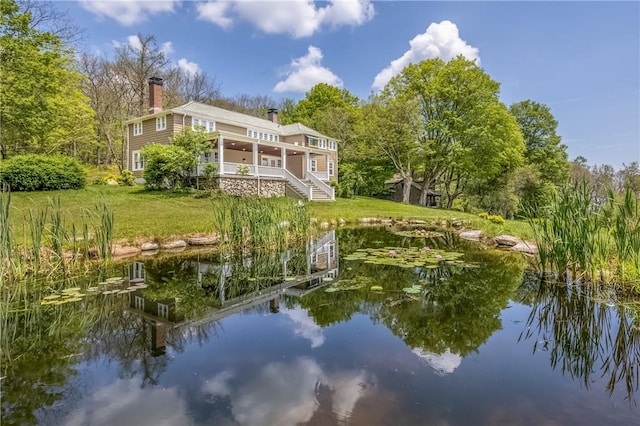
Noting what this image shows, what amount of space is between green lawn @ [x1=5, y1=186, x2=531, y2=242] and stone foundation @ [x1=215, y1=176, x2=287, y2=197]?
2.11 metres

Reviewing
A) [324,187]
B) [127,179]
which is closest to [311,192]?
[324,187]

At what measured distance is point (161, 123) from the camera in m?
18.8

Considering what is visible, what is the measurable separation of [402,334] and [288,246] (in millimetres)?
4948

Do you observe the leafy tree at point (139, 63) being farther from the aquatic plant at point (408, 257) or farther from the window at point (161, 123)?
the aquatic plant at point (408, 257)

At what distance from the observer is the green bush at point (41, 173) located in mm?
12656

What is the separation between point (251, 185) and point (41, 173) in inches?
345

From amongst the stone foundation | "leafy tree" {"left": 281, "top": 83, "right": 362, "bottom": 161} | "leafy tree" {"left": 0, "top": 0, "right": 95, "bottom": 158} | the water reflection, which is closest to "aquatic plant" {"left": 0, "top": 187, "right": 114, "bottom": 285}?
the water reflection

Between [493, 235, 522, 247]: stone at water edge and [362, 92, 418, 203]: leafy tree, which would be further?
[362, 92, 418, 203]: leafy tree

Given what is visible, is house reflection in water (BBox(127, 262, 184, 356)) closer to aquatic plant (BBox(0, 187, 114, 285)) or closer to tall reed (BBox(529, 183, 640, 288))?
aquatic plant (BBox(0, 187, 114, 285))

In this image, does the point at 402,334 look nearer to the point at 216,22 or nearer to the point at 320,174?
the point at 216,22

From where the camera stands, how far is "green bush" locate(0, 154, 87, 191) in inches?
498

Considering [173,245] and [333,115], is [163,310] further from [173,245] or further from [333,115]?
[333,115]

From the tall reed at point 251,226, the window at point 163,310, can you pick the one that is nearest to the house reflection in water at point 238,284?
the window at point 163,310

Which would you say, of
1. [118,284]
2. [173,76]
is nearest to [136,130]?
[173,76]
